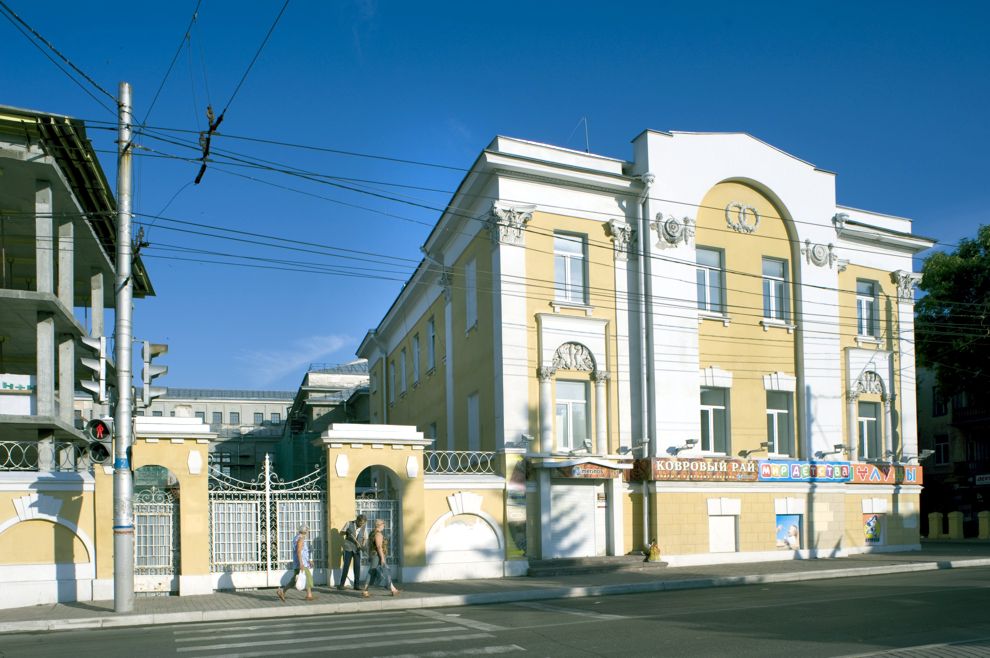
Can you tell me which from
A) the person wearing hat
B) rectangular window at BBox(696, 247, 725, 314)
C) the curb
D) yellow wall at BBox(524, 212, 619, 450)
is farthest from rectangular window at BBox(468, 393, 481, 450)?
the person wearing hat

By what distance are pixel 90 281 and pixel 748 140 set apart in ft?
73.7

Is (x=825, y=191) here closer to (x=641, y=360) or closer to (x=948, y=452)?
(x=641, y=360)

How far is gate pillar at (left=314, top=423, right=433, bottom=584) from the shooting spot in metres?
20.3

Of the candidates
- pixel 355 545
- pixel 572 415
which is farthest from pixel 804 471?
pixel 355 545

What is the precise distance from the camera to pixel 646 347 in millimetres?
24984

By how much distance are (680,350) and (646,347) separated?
1051mm

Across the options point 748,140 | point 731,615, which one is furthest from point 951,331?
point 731,615

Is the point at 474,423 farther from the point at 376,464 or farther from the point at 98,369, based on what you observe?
the point at 98,369

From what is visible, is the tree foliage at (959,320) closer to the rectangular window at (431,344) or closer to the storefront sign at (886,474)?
the storefront sign at (886,474)

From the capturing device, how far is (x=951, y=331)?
129ft

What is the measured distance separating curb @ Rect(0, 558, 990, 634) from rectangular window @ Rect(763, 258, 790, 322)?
808cm

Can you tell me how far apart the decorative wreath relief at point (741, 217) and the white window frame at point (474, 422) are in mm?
9160

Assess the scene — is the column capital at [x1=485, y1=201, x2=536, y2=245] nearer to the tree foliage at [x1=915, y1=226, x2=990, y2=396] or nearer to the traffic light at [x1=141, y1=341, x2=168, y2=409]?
the traffic light at [x1=141, y1=341, x2=168, y2=409]

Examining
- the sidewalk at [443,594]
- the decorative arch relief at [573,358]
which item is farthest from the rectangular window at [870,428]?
the decorative arch relief at [573,358]
